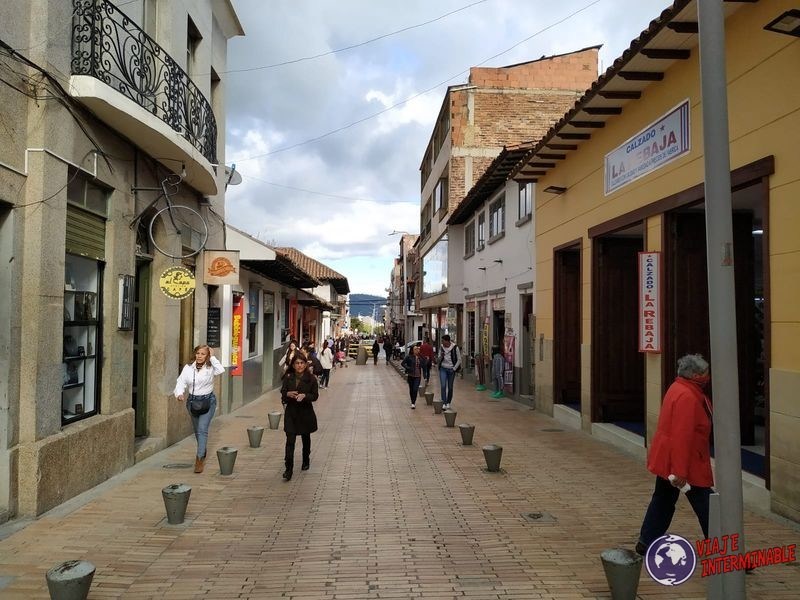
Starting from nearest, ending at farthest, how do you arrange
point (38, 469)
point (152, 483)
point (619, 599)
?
point (619, 599) < point (38, 469) < point (152, 483)

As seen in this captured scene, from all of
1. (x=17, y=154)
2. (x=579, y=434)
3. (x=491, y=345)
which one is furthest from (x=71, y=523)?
(x=491, y=345)

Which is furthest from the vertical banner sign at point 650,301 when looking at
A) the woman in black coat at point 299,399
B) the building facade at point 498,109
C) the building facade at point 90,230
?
the building facade at point 498,109

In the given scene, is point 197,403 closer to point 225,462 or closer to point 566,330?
point 225,462

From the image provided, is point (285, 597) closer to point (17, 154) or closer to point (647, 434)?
point (17, 154)

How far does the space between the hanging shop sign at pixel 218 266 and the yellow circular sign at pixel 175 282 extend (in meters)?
2.92

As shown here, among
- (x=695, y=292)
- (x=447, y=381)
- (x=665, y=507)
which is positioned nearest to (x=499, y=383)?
(x=447, y=381)

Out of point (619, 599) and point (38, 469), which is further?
point (38, 469)

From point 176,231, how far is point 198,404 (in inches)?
138

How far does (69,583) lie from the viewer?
13.0ft

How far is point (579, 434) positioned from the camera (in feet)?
37.8

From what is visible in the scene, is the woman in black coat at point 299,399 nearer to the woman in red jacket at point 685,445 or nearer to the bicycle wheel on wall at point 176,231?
the bicycle wheel on wall at point 176,231

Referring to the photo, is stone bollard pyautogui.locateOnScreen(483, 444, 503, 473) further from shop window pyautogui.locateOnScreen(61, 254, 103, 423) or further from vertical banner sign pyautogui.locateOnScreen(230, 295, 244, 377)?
vertical banner sign pyautogui.locateOnScreen(230, 295, 244, 377)

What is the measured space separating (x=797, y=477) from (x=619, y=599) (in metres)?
2.68

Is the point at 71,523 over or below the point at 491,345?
below
